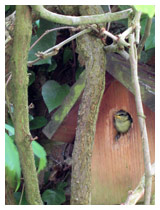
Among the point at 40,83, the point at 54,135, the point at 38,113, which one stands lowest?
the point at 54,135

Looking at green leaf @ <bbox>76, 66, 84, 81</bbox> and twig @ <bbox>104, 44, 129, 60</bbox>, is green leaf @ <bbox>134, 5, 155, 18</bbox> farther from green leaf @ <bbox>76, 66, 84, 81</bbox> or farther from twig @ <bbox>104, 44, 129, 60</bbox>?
green leaf @ <bbox>76, 66, 84, 81</bbox>

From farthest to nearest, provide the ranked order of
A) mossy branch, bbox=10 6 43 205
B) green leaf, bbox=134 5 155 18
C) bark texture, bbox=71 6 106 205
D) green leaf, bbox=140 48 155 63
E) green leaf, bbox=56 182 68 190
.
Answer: green leaf, bbox=56 182 68 190 < green leaf, bbox=140 48 155 63 < bark texture, bbox=71 6 106 205 < mossy branch, bbox=10 6 43 205 < green leaf, bbox=134 5 155 18

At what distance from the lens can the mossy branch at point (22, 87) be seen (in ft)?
1.62

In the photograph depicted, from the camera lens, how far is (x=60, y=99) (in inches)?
44.7

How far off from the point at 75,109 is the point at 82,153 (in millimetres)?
293

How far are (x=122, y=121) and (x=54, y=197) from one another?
0.48m

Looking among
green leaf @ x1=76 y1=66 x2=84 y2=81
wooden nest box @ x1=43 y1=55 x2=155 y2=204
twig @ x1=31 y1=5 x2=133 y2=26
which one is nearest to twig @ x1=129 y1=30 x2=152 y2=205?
twig @ x1=31 y1=5 x2=133 y2=26

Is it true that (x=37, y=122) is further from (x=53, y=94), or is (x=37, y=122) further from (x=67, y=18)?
(x=67, y=18)

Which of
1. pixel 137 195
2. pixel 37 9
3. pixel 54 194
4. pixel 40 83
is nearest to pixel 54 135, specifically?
pixel 54 194

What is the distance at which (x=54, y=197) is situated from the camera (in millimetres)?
1268

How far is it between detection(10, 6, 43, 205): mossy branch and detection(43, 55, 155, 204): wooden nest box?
490 millimetres

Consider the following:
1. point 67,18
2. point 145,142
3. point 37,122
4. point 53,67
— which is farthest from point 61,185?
point 67,18

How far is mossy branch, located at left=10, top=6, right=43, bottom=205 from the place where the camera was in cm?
49

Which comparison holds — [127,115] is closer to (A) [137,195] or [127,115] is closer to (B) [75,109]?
(B) [75,109]
